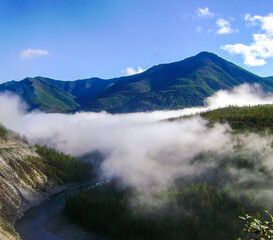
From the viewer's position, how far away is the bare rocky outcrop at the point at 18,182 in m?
124

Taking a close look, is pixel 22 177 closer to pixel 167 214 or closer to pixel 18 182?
pixel 18 182

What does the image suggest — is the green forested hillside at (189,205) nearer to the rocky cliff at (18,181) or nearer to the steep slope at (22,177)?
the rocky cliff at (18,181)

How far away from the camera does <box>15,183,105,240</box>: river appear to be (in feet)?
365

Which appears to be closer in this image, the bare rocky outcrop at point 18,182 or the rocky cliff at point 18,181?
the bare rocky outcrop at point 18,182

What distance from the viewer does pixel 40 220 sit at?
128 meters

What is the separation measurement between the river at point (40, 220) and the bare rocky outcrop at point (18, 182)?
11.2 feet

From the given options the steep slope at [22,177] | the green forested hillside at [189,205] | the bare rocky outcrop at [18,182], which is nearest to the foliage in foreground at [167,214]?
the green forested hillside at [189,205]

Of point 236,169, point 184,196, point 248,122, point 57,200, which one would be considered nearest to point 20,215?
point 57,200

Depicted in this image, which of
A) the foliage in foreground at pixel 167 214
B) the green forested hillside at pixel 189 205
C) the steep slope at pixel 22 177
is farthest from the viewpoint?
the steep slope at pixel 22 177

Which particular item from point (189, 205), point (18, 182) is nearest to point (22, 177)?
point (18, 182)

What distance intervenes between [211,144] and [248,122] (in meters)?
31.7

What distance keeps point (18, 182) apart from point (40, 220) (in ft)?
97.7

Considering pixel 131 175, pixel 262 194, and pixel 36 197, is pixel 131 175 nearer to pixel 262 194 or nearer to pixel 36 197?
pixel 36 197

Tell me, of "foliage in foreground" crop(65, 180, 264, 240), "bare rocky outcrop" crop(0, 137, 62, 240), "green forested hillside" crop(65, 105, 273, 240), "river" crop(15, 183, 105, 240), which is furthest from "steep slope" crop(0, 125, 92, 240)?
"foliage in foreground" crop(65, 180, 264, 240)
